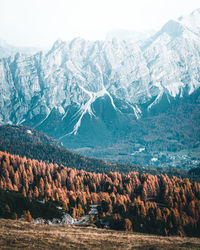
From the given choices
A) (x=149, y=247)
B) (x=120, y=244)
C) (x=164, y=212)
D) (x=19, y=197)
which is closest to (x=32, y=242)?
(x=120, y=244)

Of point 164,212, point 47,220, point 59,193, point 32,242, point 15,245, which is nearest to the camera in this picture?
point 15,245

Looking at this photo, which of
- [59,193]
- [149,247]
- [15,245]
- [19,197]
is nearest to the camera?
[15,245]

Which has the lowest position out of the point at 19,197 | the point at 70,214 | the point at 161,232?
the point at 161,232

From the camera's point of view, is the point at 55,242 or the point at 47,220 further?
the point at 47,220

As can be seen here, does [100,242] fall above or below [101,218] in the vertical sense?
above

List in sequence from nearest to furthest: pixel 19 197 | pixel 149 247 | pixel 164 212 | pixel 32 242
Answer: pixel 32 242
pixel 149 247
pixel 19 197
pixel 164 212

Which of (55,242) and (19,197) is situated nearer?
(55,242)

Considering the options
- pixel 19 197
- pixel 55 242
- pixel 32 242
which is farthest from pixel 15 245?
pixel 19 197

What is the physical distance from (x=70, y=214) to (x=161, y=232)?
51216 millimetres

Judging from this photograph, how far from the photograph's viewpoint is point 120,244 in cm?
6800

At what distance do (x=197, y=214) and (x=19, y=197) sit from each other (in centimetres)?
11380

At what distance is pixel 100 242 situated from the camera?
224 feet

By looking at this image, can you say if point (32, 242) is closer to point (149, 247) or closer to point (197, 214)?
point (149, 247)

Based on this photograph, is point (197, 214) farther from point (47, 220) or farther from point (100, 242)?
point (100, 242)
